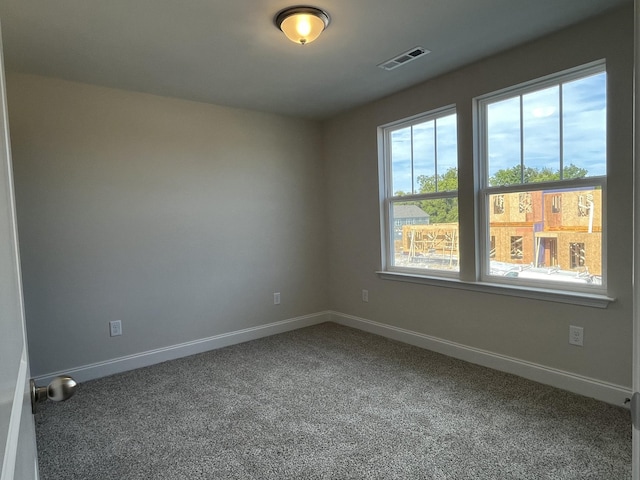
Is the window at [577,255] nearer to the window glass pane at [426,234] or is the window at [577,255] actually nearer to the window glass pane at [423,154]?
the window glass pane at [426,234]

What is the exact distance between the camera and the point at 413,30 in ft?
7.97

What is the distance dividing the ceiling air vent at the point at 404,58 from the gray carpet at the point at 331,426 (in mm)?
2441

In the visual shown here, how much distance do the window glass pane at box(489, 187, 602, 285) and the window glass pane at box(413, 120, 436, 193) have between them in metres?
0.66

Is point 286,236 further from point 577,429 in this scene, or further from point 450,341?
point 577,429

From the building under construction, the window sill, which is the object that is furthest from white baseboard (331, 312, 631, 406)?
the building under construction

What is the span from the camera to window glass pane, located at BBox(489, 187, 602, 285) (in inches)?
99.0

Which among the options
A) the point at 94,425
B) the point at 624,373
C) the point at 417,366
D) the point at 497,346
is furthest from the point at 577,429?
the point at 94,425

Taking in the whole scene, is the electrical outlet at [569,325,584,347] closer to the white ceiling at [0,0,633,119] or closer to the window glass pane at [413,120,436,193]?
the window glass pane at [413,120,436,193]

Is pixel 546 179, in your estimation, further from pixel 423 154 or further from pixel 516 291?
pixel 423 154

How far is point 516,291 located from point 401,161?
5.45 feet

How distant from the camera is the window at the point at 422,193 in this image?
3.33 m

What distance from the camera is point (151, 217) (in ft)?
11.1

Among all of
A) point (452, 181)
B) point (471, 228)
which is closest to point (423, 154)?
point (452, 181)

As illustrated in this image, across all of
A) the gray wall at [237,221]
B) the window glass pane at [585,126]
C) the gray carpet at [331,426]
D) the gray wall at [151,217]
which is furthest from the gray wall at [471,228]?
the gray wall at [151,217]
